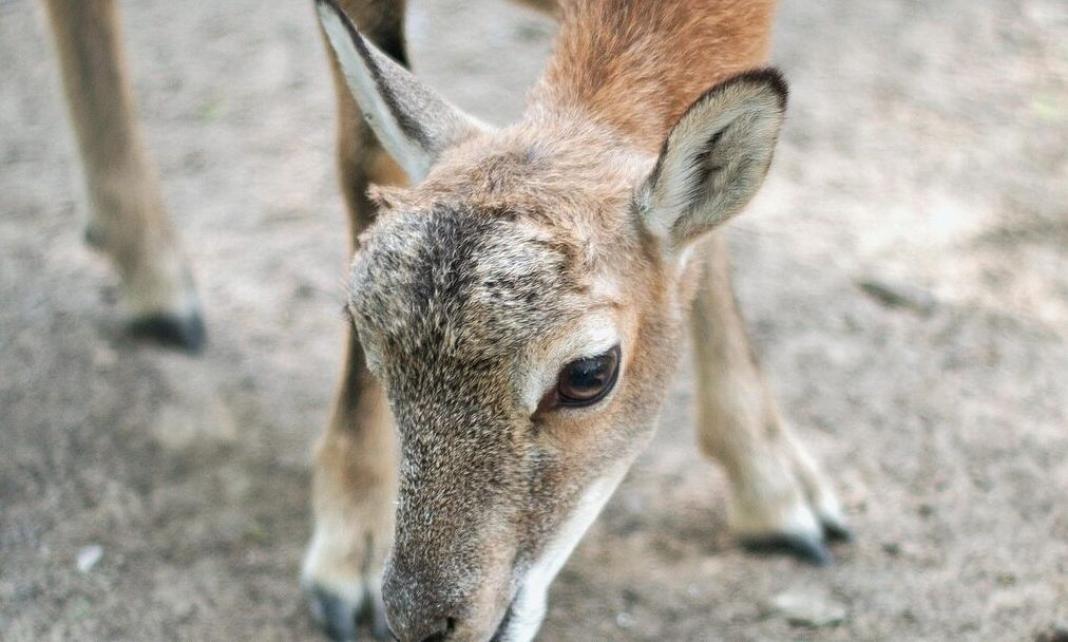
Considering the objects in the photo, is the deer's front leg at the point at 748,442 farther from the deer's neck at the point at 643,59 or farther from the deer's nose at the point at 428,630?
the deer's nose at the point at 428,630

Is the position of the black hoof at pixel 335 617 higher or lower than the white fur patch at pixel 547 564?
lower

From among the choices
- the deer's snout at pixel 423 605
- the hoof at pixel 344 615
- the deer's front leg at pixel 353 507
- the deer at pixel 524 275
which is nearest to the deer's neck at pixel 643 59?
the deer at pixel 524 275

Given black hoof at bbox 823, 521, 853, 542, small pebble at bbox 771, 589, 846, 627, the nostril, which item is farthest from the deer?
black hoof at bbox 823, 521, 853, 542

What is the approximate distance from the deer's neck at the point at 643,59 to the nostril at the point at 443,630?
158 centimetres

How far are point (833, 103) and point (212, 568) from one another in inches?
183

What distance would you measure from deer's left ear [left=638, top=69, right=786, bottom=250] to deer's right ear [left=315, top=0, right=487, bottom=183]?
70 cm

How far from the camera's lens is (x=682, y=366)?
5.97 m

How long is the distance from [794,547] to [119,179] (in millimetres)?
3590

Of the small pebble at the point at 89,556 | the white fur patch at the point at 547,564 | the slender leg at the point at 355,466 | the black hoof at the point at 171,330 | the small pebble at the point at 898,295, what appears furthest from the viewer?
the small pebble at the point at 898,295

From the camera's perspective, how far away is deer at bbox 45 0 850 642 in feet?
11.1

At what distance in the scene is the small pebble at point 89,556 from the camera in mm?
5012

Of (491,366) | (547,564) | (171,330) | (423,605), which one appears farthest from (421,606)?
(171,330)

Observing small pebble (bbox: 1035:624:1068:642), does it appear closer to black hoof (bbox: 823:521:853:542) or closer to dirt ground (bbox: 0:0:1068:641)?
dirt ground (bbox: 0:0:1068:641)

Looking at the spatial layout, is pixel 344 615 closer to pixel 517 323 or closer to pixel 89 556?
pixel 89 556
